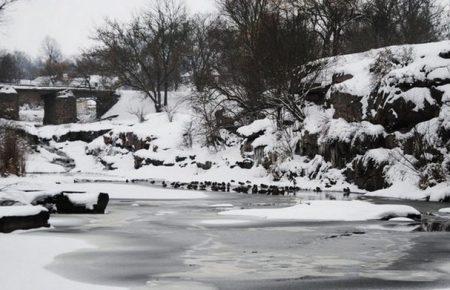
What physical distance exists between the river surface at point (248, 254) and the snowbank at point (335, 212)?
2.90ft

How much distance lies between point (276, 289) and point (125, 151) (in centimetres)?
4028

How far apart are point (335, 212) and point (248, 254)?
5.97 m

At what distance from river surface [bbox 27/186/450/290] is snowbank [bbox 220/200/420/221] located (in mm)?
883

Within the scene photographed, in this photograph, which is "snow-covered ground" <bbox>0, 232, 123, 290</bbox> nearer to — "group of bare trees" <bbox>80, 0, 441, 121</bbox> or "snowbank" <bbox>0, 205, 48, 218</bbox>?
"snowbank" <bbox>0, 205, 48, 218</bbox>

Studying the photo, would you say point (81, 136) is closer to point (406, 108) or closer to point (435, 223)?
point (406, 108)

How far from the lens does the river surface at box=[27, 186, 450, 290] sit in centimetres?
705

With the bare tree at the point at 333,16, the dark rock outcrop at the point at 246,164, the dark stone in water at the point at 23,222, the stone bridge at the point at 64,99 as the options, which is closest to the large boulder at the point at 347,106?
the dark rock outcrop at the point at 246,164

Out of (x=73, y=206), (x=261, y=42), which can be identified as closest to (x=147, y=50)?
(x=261, y=42)

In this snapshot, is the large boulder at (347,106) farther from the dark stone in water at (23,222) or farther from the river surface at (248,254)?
the dark stone in water at (23,222)

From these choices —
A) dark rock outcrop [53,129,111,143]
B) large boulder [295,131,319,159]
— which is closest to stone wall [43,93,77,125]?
dark rock outcrop [53,129,111,143]

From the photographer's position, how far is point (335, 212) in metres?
14.6

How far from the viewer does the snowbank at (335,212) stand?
1402cm

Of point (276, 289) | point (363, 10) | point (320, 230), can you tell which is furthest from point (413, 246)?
point (363, 10)

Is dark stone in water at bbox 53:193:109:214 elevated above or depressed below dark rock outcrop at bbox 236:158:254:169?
below
